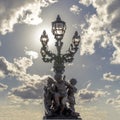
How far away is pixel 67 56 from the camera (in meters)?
57.9

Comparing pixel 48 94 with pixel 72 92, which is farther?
pixel 72 92

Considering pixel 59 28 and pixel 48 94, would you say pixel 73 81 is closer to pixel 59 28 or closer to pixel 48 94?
pixel 48 94

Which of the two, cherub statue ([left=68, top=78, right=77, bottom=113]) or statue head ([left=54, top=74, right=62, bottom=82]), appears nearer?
statue head ([left=54, top=74, right=62, bottom=82])

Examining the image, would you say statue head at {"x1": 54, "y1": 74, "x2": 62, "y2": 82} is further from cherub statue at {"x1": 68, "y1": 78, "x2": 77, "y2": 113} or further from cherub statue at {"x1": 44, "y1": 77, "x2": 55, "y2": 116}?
cherub statue at {"x1": 68, "y1": 78, "x2": 77, "y2": 113}

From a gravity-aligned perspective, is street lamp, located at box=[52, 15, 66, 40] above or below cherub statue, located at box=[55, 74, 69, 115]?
above

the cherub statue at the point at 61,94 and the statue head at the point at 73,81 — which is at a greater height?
the statue head at the point at 73,81

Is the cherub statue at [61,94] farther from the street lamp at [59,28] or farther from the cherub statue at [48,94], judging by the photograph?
the street lamp at [59,28]

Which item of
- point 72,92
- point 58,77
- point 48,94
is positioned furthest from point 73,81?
point 48,94

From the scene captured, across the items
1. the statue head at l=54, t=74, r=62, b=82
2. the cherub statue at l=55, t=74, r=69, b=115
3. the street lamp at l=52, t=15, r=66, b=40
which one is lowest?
the cherub statue at l=55, t=74, r=69, b=115

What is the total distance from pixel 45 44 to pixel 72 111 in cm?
393

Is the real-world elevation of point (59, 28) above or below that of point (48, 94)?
above

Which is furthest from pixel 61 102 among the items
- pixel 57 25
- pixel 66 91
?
pixel 57 25

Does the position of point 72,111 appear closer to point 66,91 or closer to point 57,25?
point 66,91

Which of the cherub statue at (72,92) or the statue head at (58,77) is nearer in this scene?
the statue head at (58,77)
